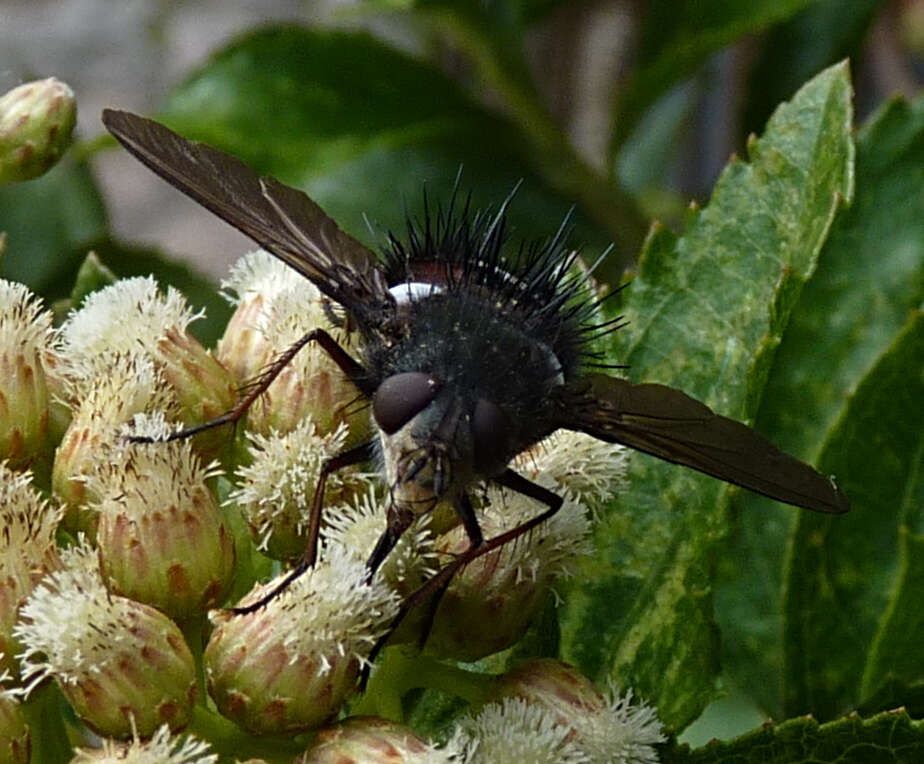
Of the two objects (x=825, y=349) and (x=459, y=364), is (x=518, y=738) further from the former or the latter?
(x=825, y=349)

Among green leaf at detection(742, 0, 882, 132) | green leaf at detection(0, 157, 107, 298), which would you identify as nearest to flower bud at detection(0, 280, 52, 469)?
green leaf at detection(0, 157, 107, 298)

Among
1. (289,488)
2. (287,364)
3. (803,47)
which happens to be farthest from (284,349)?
(803,47)

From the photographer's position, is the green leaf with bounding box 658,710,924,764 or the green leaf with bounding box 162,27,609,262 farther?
the green leaf with bounding box 162,27,609,262

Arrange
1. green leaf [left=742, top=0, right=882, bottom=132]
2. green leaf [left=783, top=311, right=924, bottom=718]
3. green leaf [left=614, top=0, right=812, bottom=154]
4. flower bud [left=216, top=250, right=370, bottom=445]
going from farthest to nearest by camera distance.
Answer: green leaf [left=742, top=0, right=882, bottom=132] → green leaf [left=614, top=0, right=812, bottom=154] → green leaf [left=783, top=311, right=924, bottom=718] → flower bud [left=216, top=250, right=370, bottom=445]

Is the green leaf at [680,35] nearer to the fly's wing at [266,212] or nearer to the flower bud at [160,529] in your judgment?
the fly's wing at [266,212]

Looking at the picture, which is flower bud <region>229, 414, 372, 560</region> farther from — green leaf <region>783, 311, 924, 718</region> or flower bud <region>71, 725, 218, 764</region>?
green leaf <region>783, 311, 924, 718</region>

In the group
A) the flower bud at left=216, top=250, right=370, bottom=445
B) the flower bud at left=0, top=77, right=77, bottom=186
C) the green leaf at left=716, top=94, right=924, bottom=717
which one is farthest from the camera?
the green leaf at left=716, top=94, right=924, bottom=717

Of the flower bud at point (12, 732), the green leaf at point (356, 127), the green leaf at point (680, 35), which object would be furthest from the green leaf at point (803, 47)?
the flower bud at point (12, 732)
